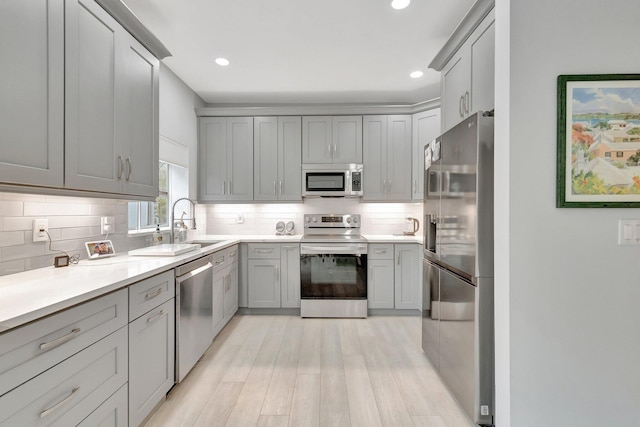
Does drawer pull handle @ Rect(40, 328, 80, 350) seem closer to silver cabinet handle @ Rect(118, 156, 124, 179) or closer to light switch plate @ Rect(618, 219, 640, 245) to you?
silver cabinet handle @ Rect(118, 156, 124, 179)

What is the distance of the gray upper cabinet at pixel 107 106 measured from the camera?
151 cm

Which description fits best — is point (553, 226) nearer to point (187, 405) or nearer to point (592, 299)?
point (592, 299)

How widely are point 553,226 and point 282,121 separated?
3231 millimetres

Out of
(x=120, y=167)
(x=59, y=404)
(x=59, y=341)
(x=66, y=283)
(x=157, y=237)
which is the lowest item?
(x=59, y=404)

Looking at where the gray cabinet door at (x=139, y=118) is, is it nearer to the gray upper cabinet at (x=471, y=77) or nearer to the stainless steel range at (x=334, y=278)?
the stainless steel range at (x=334, y=278)

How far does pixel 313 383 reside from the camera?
7.21 ft

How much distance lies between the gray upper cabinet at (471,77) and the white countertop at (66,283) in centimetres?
232

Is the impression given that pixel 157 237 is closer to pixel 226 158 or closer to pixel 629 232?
pixel 226 158

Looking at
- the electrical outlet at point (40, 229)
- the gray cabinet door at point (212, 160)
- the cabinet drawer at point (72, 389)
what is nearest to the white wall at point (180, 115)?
the gray cabinet door at point (212, 160)

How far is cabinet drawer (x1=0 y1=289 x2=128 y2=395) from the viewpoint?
3.10ft

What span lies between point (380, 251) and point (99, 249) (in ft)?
8.97

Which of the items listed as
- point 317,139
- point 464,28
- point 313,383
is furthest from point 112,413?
point 317,139

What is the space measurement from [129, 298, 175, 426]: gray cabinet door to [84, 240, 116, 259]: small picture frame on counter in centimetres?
59

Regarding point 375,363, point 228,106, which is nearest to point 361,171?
point 228,106
